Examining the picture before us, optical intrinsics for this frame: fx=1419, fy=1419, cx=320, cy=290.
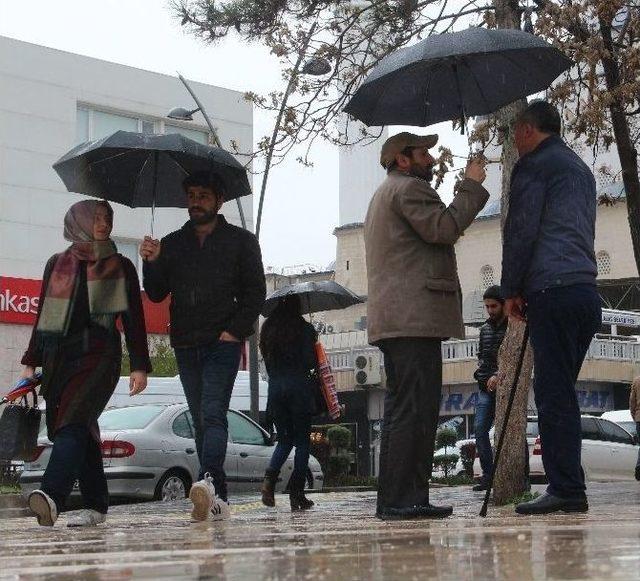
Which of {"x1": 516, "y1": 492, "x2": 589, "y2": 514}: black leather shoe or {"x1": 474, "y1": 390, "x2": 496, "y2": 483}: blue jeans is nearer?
{"x1": 516, "y1": 492, "x2": 589, "y2": 514}: black leather shoe

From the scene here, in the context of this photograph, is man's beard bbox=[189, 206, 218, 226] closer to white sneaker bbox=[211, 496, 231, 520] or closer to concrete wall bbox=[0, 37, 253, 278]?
white sneaker bbox=[211, 496, 231, 520]

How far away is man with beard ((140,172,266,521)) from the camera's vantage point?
7613 millimetres

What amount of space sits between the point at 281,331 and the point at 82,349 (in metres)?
3.98

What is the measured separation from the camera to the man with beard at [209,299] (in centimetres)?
761

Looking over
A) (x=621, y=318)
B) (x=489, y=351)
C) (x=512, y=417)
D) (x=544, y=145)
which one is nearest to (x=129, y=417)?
(x=489, y=351)

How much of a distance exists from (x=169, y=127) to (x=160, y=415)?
22985mm

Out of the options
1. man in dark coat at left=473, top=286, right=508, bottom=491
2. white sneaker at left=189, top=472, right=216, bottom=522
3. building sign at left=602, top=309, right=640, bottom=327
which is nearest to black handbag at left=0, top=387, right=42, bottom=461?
white sneaker at left=189, top=472, right=216, bottom=522

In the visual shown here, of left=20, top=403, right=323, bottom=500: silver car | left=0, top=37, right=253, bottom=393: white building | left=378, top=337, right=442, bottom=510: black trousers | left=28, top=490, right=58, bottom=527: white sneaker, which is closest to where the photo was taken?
left=378, top=337, right=442, bottom=510: black trousers

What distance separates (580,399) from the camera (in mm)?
47688

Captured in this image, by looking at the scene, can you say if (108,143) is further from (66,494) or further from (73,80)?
(73,80)

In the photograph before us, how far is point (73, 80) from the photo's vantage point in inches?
1495

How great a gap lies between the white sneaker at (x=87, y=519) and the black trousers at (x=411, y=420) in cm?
175

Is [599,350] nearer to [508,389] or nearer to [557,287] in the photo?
[508,389]

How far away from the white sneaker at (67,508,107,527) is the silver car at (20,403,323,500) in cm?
853
